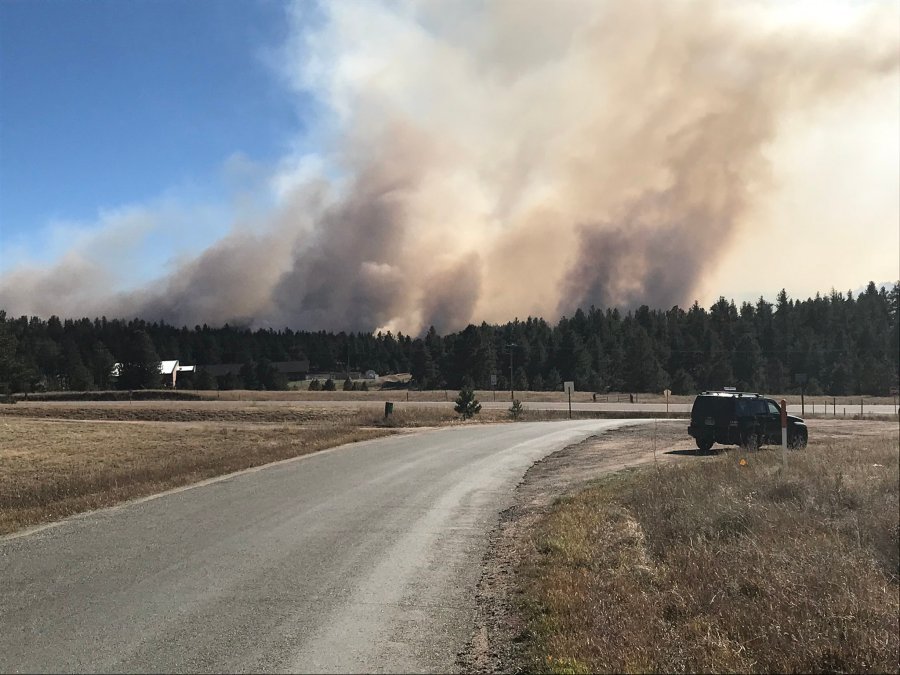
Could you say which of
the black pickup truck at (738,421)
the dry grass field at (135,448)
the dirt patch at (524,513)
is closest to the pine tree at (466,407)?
the dry grass field at (135,448)

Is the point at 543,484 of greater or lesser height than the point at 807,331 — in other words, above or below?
below

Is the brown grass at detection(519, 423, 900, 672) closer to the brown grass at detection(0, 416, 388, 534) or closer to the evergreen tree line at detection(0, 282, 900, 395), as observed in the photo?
the brown grass at detection(0, 416, 388, 534)

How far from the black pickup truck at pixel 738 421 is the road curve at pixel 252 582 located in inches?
389

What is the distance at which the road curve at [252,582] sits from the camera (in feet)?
18.4

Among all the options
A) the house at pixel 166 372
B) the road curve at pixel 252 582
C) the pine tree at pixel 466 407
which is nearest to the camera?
the road curve at pixel 252 582

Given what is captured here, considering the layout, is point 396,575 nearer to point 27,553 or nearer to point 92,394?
point 27,553

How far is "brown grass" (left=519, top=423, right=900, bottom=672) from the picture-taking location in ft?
19.0

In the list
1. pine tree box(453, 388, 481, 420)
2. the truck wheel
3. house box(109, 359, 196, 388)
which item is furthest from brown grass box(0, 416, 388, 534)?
house box(109, 359, 196, 388)

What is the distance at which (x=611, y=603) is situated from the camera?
6785 mm

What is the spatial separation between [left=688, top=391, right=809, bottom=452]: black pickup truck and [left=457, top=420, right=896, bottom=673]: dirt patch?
0.98 meters

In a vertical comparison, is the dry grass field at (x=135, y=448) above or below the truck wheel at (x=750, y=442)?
below

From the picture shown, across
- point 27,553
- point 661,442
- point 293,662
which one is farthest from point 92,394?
point 293,662

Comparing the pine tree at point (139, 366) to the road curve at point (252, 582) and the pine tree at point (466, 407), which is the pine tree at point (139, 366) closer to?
the pine tree at point (466, 407)

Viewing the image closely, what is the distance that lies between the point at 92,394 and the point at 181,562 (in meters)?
97.5
